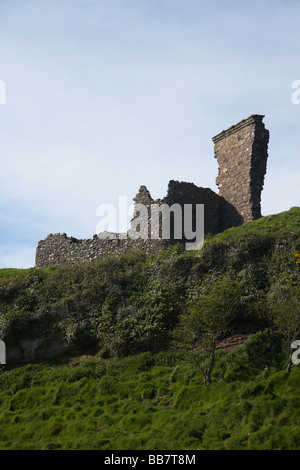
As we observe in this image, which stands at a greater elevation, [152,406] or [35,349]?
[35,349]

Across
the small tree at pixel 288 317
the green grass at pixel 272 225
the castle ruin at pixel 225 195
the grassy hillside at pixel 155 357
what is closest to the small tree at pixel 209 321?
the grassy hillside at pixel 155 357

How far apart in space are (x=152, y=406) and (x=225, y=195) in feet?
60.9

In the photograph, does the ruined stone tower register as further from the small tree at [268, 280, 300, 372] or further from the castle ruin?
the small tree at [268, 280, 300, 372]

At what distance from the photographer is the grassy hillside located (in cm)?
1371

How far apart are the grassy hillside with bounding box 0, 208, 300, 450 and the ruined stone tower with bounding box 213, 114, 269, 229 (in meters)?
3.35

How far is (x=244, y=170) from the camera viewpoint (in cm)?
3070

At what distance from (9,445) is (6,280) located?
13.2 meters

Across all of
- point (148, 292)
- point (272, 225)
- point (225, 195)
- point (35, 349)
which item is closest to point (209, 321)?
point (148, 292)

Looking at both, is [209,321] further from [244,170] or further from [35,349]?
[244,170]

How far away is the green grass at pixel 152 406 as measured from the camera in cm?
1318

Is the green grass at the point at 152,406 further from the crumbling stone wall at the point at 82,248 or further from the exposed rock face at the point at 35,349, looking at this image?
the crumbling stone wall at the point at 82,248

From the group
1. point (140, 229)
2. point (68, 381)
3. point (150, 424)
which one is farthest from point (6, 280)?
point (150, 424)

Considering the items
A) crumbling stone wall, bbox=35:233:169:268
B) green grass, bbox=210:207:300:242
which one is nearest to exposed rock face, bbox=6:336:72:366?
crumbling stone wall, bbox=35:233:169:268
